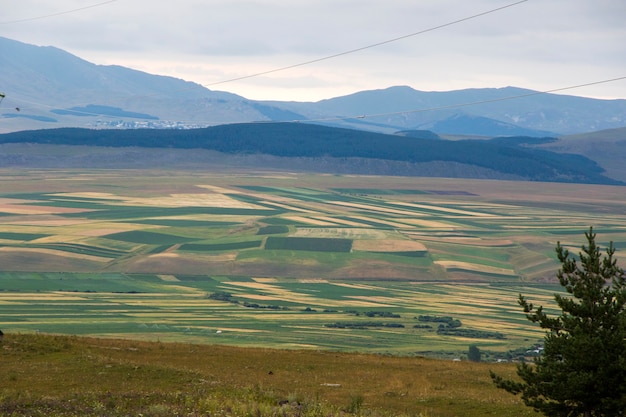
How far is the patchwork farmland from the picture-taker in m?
83.4

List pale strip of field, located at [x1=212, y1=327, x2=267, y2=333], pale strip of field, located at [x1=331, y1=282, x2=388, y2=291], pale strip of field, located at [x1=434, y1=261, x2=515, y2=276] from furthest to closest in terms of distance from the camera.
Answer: pale strip of field, located at [x1=434, y1=261, x2=515, y2=276]
pale strip of field, located at [x1=331, y1=282, x2=388, y2=291]
pale strip of field, located at [x1=212, y1=327, x2=267, y2=333]

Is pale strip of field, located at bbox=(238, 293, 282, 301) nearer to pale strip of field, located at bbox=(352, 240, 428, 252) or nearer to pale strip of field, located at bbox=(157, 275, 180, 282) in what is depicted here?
pale strip of field, located at bbox=(157, 275, 180, 282)

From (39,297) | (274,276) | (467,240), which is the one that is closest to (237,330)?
(39,297)

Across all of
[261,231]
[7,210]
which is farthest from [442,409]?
[7,210]

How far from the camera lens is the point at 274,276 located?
422 ft

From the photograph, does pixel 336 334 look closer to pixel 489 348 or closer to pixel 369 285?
pixel 489 348

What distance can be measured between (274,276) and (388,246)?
30198 millimetres

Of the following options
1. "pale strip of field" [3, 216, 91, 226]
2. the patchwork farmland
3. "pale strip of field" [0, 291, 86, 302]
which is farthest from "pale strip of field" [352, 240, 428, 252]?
"pale strip of field" [0, 291, 86, 302]

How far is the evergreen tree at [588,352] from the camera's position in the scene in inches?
1000

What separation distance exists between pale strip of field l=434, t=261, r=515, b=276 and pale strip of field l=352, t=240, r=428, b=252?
10196 mm

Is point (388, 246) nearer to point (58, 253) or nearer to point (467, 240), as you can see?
point (467, 240)

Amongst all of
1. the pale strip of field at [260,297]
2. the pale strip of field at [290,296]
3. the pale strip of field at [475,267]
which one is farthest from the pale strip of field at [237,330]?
the pale strip of field at [475,267]

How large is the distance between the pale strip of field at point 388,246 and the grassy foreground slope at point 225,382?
10304 cm

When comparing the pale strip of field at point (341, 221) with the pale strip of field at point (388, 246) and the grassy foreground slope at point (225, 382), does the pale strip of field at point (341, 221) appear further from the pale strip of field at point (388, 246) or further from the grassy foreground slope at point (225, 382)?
the grassy foreground slope at point (225, 382)
